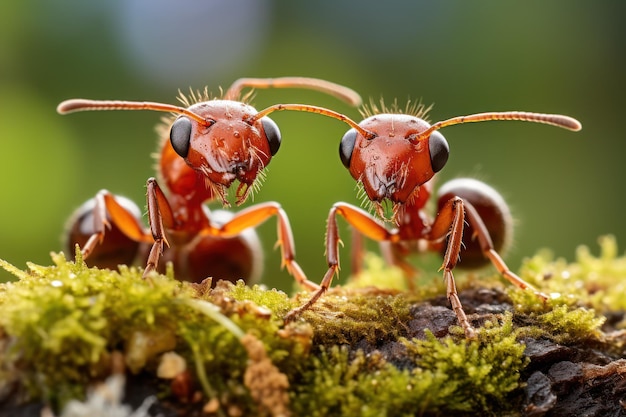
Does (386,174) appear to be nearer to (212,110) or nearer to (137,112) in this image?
(212,110)

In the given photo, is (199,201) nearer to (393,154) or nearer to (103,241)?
(103,241)

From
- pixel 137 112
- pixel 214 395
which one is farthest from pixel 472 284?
pixel 137 112

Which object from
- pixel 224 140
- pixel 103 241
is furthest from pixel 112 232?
pixel 224 140

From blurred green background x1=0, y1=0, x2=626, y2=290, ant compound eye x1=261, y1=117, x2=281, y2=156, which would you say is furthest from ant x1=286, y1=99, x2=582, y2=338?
blurred green background x1=0, y1=0, x2=626, y2=290

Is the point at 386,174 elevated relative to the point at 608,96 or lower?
lower

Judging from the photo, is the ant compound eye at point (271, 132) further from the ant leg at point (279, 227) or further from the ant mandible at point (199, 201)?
the ant leg at point (279, 227)

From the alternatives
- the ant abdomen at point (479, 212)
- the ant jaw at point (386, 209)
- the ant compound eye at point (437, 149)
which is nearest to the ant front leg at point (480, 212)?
the ant abdomen at point (479, 212)

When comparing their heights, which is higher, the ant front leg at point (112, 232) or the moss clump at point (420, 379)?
the moss clump at point (420, 379)
